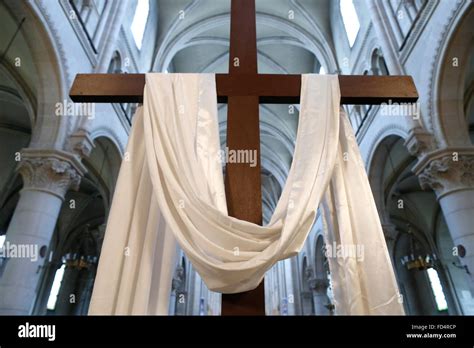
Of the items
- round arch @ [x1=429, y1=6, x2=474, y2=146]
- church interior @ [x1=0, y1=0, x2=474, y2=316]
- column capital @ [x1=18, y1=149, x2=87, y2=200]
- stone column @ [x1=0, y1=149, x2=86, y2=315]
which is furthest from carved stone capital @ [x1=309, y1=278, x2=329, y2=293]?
column capital @ [x1=18, y1=149, x2=87, y2=200]

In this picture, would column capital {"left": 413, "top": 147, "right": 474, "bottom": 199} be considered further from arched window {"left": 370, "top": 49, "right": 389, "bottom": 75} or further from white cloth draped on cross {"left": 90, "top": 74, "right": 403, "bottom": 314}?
white cloth draped on cross {"left": 90, "top": 74, "right": 403, "bottom": 314}

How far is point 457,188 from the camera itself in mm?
5809

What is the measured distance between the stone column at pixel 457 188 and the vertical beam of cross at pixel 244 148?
5.03 metres

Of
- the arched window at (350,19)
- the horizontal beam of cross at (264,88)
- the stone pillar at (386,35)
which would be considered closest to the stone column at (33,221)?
the horizontal beam of cross at (264,88)

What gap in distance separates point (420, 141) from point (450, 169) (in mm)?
771

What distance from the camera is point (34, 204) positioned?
565 centimetres

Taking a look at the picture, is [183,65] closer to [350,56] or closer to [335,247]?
[350,56]

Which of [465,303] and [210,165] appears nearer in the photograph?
[210,165]

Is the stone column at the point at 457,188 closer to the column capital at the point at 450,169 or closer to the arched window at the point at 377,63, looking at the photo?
the column capital at the point at 450,169

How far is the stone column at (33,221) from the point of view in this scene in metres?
5.09

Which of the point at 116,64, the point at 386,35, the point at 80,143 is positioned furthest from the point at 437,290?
the point at 80,143

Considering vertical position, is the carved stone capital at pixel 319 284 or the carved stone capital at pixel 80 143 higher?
the carved stone capital at pixel 319 284
